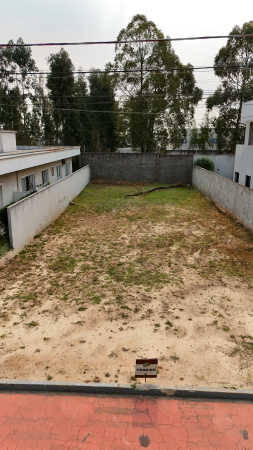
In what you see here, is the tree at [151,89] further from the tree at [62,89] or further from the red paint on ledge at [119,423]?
the red paint on ledge at [119,423]

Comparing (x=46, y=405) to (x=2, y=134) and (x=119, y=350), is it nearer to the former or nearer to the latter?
(x=119, y=350)

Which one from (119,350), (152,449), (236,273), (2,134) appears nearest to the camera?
(152,449)

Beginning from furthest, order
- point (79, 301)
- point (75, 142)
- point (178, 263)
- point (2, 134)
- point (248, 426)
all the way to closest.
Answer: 1. point (75, 142)
2. point (2, 134)
3. point (178, 263)
4. point (79, 301)
5. point (248, 426)

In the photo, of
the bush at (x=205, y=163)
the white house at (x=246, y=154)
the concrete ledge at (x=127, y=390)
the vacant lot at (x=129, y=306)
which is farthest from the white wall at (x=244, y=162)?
the concrete ledge at (x=127, y=390)

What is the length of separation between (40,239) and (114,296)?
4334 millimetres

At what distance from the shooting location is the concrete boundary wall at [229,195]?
10148 millimetres

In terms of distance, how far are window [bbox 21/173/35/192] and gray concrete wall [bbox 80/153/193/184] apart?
33.5ft

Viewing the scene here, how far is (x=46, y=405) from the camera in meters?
3.33

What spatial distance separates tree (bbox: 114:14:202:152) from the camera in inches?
896

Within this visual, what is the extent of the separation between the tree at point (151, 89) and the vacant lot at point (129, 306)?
16.8 meters

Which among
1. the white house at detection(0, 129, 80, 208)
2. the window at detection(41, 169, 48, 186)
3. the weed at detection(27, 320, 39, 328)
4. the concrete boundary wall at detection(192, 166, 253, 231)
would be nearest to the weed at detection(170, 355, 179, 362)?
the weed at detection(27, 320, 39, 328)

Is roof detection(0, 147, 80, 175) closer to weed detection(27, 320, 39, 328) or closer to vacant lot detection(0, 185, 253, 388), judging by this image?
vacant lot detection(0, 185, 253, 388)

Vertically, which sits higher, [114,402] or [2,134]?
[2,134]

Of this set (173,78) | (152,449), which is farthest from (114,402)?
(173,78)
